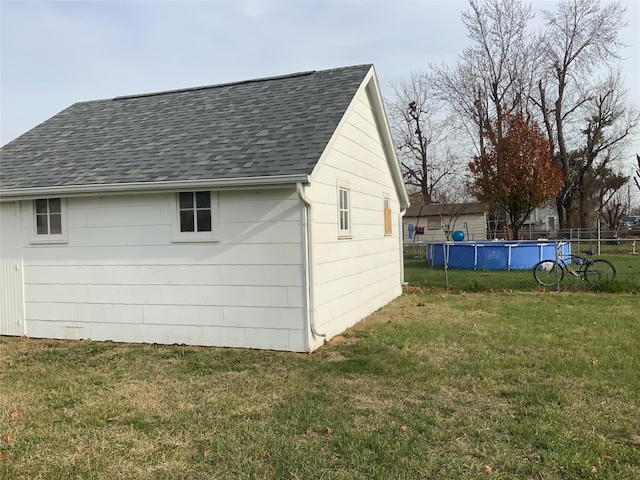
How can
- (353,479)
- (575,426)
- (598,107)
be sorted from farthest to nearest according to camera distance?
(598,107)
(575,426)
(353,479)

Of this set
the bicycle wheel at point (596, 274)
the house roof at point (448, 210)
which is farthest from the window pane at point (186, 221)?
the house roof at point (448, 210)

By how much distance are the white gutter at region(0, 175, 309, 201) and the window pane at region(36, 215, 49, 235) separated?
38 centimetres

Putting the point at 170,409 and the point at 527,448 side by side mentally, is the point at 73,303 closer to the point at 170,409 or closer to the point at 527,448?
the point at 170,409

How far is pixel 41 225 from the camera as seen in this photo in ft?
27.2

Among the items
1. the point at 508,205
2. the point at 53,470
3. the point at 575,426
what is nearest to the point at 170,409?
the point at 53,470

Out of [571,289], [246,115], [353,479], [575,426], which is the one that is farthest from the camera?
[571,289]

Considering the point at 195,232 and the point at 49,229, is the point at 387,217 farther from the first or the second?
the point at 49,229

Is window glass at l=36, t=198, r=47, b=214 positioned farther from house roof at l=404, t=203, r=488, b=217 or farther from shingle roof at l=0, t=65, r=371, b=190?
house roof at l=404, t=203, r=488, b=217

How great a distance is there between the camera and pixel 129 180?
7523mm

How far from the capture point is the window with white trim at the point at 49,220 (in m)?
8.09

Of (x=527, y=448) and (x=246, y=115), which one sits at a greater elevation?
(x=246, y=115)

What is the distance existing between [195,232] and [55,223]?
2709mm

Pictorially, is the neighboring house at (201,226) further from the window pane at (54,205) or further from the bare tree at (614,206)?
the bare tree at (614,206)

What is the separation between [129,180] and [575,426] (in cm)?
663
